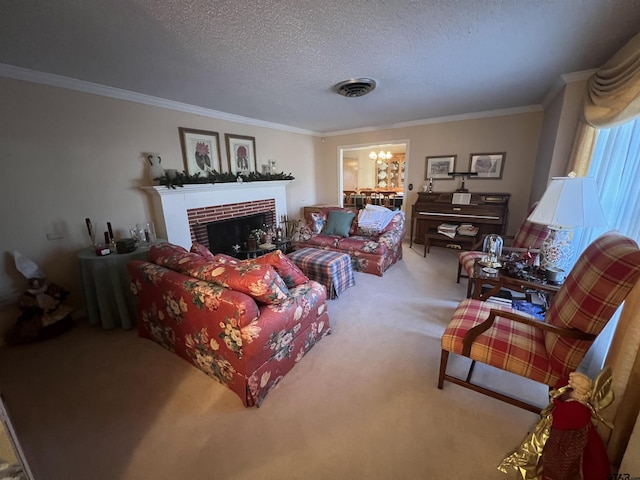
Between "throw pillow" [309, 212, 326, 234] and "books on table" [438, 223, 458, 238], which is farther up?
"throw pillow" [309, 212, 326, 234]

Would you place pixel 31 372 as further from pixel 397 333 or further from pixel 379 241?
pixel 379 241

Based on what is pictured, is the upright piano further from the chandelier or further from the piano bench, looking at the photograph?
the chandelier

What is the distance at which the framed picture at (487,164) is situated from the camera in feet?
→ 13.4

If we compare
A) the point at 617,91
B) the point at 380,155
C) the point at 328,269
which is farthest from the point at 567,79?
the point at 380,155

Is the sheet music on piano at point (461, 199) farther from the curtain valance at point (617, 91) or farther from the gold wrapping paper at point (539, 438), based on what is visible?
the gold wrapping paper at point (539, 438)

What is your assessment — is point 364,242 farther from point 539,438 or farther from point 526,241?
point 539,438

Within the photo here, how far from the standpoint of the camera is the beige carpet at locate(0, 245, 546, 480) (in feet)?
4.13

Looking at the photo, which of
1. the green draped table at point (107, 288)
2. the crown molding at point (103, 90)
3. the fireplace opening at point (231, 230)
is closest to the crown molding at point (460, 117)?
the crown molding at point (103, 90)

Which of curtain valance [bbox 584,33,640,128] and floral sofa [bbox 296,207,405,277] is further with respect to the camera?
floral sofa [bbox 296,207,405,277]

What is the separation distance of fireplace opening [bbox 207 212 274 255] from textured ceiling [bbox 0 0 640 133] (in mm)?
1747

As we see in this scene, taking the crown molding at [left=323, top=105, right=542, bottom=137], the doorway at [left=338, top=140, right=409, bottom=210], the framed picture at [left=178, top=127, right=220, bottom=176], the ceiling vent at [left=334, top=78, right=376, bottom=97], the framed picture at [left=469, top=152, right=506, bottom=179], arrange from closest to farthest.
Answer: the ceiling vent at [left=334, top=78, right=376, bottom=97], the framed picture at [left=178, top=127, right=220, bottom=176], the crown molding at [left=323, top=105, right=542, bottom=137], the framed picture at [left=469, top=152, right=506, bottom=179], the doorway at [left=338, top=140, right=409, bottom=210]

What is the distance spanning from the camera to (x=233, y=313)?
143 cm

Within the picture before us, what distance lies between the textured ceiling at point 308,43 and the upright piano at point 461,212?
5.30 feet

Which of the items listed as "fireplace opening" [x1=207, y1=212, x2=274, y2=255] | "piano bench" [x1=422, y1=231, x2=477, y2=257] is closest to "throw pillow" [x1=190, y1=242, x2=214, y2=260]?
"fireplace opening" [x1=207, y1=212, x2=274, y2=255]
